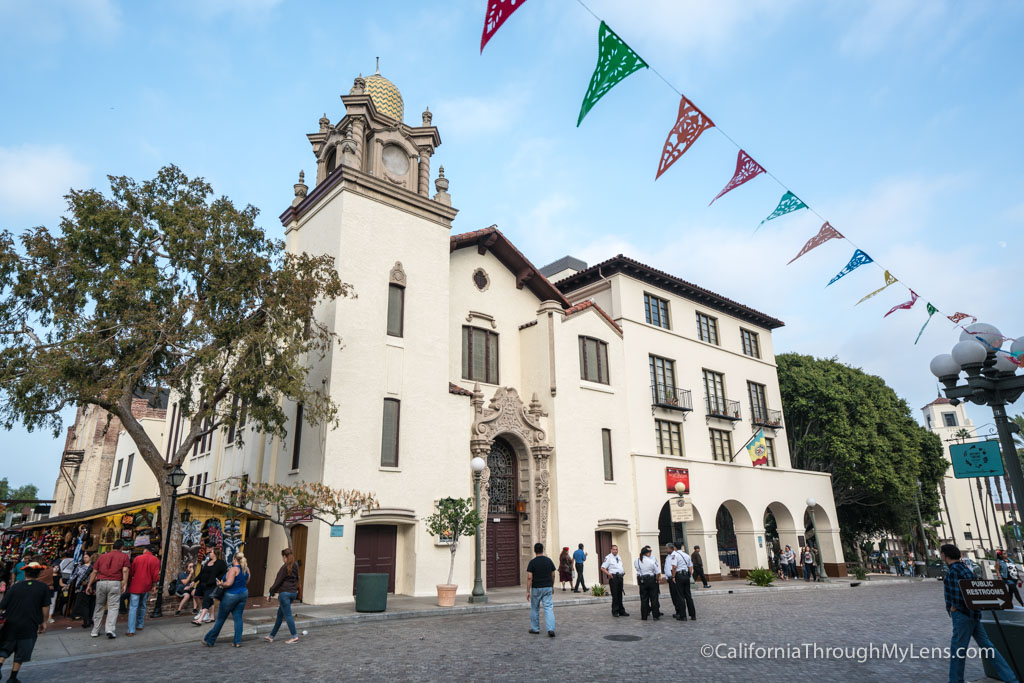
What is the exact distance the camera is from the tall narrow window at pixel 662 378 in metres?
30.4

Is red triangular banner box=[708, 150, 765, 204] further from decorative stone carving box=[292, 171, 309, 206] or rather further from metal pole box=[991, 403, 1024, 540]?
decorative stone carving box=[292, 171, 309, 206]

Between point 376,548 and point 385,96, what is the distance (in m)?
17.7

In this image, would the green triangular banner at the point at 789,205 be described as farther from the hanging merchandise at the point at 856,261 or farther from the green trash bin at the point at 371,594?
the green trash bin at the point at 371,594

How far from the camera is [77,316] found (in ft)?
54.0

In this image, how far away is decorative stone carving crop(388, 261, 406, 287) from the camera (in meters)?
22.6

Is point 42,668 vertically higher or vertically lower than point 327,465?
lower

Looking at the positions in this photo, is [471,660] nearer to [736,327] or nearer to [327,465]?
[327,465]

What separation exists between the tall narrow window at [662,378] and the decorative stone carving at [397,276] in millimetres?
13351

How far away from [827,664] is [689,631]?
3.80 m

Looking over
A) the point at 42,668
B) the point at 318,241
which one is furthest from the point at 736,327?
the point at 42,668

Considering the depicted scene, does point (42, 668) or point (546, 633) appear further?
point (546, 633)

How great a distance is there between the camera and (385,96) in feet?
85.7

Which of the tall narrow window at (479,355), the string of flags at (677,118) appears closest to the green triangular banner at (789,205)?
the string of flags at (677,118)

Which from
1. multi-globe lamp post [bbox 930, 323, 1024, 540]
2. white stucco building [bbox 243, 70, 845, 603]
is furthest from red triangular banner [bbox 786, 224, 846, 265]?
white stucco building [bbox 243, 70, 845, 603]
